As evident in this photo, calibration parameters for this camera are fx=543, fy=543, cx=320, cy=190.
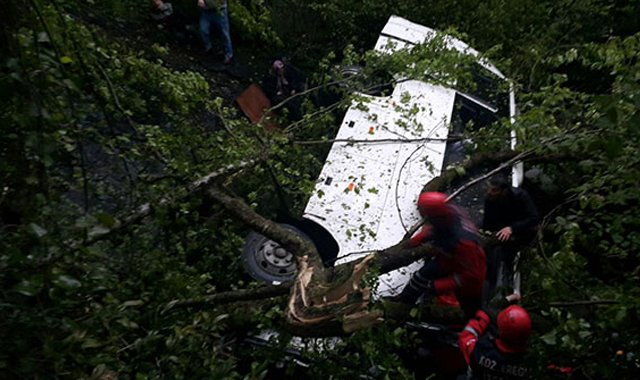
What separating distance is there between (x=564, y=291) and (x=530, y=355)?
752 millimetres

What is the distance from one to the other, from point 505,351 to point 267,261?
6.30ft

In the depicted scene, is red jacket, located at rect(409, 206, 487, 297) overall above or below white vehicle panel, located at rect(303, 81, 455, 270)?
below

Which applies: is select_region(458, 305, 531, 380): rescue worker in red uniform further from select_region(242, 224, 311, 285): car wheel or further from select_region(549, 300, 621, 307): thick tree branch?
select_region(242, 224, 311, 285): car wheel

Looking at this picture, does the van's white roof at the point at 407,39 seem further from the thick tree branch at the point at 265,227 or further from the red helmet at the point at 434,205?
the thick tree branch at the point at 265,227

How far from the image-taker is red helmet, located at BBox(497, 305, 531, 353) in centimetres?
314

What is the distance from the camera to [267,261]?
433 cm

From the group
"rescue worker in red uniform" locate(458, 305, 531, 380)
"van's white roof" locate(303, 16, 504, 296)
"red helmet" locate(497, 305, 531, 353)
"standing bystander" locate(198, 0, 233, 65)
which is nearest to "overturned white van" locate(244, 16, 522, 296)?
"van's white roof" locate(303, 16, 504, 296)

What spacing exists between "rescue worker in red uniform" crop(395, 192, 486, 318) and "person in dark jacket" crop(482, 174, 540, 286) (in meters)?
0.54

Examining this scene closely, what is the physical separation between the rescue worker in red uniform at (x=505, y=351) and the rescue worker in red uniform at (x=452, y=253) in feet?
1.74

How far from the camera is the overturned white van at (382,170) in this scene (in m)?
4.27

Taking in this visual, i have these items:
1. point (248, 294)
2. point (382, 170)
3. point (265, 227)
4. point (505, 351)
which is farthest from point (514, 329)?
point (382, 170)

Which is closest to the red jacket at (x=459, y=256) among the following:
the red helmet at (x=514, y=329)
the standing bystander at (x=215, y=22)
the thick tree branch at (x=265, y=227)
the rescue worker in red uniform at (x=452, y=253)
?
the rescue worker in red uniform at (x=452, y=253)

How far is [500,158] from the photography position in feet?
15.8

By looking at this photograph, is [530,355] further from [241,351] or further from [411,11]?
[411,11]
